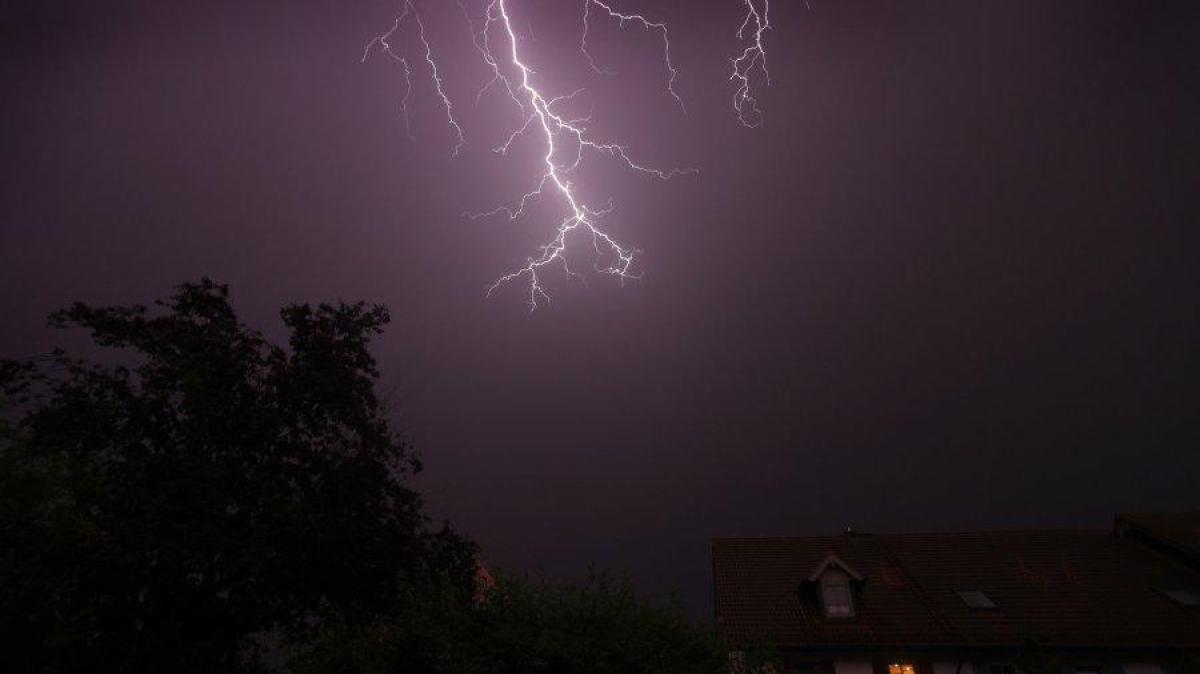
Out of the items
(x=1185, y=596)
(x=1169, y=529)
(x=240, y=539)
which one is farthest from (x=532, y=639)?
(x=1169, y=529)

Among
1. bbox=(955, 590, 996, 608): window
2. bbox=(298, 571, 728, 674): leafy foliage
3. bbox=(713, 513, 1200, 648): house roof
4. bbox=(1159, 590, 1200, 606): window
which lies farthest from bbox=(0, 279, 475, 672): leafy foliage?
bbox=(1159, 590, 1200, 606): window

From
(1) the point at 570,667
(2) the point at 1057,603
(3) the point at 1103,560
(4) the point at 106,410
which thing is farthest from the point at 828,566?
(4) the point at 106,410

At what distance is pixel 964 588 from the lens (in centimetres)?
1964

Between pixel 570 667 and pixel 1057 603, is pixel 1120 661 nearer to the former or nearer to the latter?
pixel 1057 603

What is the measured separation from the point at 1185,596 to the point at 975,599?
20.2ft

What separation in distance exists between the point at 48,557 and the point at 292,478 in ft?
14.0

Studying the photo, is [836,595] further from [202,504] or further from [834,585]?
[202,504]

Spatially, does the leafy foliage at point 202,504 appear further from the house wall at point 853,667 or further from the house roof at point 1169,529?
the house roof at point 1169,529

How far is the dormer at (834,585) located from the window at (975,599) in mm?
3373

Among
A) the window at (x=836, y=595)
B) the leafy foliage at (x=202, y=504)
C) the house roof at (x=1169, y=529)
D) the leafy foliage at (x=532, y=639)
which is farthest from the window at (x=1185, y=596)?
the leafy foliage at (x=202, y=504)

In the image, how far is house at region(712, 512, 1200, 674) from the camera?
55.5 ft

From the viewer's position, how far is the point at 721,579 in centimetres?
2052

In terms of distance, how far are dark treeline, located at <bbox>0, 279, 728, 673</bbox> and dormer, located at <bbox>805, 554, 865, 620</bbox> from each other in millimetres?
10768

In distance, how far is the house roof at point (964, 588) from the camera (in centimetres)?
1727
